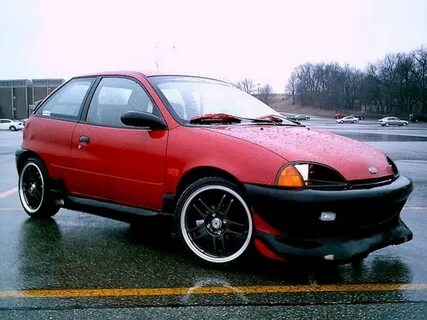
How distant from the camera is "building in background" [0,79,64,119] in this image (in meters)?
92.0

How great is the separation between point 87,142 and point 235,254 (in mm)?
1791

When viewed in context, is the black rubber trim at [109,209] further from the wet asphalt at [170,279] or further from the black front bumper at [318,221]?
the black front bumper at [318,221]

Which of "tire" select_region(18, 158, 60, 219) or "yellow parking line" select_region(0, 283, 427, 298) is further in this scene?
"tire" select_region(18, 158, 60, 219)

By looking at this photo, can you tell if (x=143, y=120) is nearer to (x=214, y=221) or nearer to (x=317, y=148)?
(x=214, y=221)

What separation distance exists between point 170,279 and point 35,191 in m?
2.42

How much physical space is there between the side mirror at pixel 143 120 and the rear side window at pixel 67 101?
0.97 meters

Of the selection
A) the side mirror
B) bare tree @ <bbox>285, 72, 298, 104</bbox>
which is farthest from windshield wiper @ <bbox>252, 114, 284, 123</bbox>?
bare tree @ <bbox>285, 72, 298, 104</bbox>

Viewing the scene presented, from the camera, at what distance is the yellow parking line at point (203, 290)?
2887 mm

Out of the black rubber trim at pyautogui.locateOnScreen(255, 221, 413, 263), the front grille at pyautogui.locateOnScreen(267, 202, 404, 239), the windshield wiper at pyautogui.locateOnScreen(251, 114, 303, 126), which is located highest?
the windshield wiper at pyautogui.locateOnScreen(251, 114, 303, 126)

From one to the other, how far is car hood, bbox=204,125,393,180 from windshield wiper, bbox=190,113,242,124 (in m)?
0.18

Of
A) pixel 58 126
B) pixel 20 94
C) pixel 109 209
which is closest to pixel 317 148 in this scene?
pixel 109 209

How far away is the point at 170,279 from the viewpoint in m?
3.19

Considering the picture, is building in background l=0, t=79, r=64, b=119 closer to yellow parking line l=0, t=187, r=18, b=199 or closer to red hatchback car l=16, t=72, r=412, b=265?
yellow parking line l=0, t=187, r=18, b=199

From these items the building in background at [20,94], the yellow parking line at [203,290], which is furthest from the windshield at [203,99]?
the building in background at [20,94]
